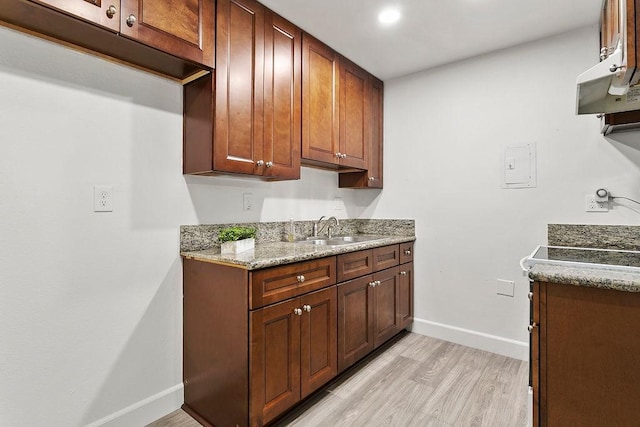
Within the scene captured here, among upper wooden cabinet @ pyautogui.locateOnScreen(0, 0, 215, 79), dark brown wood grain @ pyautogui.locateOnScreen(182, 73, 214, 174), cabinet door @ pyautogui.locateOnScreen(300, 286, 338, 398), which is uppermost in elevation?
upper wooden cabinet @ pyautogui.locateOnScreen(0, 0, 215, 79)

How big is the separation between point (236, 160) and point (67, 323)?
3.56ft

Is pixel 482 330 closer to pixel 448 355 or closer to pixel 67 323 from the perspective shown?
pixel 448 355

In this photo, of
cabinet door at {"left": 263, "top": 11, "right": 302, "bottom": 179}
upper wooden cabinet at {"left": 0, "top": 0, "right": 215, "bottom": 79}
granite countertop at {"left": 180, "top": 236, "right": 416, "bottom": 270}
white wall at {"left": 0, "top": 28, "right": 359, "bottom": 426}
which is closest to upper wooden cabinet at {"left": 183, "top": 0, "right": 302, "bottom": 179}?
cabinet door at {"left": 263, "top": 11, "right": 302, "bottom": 179}

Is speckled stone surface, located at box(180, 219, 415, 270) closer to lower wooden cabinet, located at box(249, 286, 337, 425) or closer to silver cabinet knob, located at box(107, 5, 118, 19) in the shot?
lower wooden cabinet, located at box(249, 286, 337, 425)

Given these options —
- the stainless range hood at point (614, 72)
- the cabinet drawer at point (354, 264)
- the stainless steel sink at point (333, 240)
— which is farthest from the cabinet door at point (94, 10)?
the stainless range hood at point (614, 72)

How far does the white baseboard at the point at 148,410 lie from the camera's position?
157 centimetres

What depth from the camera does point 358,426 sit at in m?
1.67

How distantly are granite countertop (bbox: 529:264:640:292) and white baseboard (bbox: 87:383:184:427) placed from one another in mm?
1890

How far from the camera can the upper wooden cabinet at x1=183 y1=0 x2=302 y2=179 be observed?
1.70m

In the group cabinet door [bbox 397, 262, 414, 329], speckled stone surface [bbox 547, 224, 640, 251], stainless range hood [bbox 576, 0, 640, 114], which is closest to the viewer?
stainless range hood [bbox 576, 0, 640, 114]

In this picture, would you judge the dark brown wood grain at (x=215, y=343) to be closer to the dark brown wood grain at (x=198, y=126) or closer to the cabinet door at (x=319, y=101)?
the dark brown wood grain at (x=198, y=126)

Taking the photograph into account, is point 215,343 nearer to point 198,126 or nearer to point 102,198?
point 102,198

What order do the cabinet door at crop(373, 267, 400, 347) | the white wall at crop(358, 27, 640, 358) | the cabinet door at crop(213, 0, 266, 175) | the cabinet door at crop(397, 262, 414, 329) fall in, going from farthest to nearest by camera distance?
the cabinet door at crop(397, 262, 414, 329) → the cabinet door at crop(373, 267, 400, 347) → the white wall at crop(358, 27, 640, 358) → the cabinet door at crop(213, 0, 266, 175)

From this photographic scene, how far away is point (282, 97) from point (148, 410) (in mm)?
1924
